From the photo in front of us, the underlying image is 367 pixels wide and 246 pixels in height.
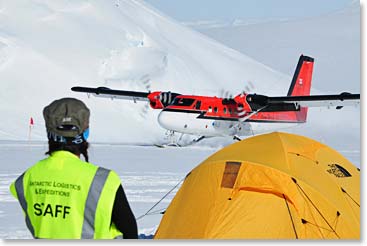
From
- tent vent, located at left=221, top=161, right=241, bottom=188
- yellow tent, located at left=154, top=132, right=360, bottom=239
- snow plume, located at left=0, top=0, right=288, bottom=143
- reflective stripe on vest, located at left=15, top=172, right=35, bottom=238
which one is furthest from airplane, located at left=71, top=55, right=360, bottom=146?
reflective stripe on vest, located at left=15, top=172, right=35, bottom=238

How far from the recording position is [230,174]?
6.40 metres

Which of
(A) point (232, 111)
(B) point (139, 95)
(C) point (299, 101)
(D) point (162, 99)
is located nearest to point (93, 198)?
(A) point (232, 111)

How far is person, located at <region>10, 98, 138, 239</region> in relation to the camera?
2.94m

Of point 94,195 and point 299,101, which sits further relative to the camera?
point 299,101

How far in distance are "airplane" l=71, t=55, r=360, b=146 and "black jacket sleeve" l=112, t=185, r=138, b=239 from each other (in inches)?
832

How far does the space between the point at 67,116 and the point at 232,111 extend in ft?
76.3

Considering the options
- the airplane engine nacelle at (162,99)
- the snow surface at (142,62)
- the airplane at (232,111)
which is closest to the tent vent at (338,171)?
the snow surface at (142,62)

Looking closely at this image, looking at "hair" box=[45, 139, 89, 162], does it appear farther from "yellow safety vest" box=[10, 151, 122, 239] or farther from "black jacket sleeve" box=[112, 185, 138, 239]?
"black jacket sleeve" box=[112, 185, 138, 239]

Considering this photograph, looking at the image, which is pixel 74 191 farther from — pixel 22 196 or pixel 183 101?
pixel 183 101

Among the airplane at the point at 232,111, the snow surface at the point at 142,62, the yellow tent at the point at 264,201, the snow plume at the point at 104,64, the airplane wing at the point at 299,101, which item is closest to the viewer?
the yellow tent at the point at 264,201

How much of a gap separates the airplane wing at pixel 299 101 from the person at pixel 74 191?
22.3 m

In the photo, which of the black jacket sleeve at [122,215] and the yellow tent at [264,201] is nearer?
the black jacket sleeve at [122,215]

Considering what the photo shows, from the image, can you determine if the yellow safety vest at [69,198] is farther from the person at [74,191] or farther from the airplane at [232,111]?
the airplane at [232,111]

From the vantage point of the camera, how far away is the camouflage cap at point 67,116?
2970 millimetres
